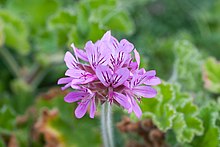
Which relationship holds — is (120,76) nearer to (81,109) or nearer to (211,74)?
(81,109)

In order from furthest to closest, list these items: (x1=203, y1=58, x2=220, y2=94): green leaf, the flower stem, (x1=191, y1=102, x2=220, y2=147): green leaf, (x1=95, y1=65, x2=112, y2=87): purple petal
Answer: (x1=203, y1=58, x2=220, y2=94): green leaf < (x1=191, y1=102, x2=220, y2=147): green leaf < the flower stem < (x1=95, y1=65, x2=112, y2=87): purple petal

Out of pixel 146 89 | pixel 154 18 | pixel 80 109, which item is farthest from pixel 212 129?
pixel 154 18

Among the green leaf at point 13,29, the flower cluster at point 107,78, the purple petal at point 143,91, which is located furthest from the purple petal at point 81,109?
the green leaf at point 13,29

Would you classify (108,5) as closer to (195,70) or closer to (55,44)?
(55,44)

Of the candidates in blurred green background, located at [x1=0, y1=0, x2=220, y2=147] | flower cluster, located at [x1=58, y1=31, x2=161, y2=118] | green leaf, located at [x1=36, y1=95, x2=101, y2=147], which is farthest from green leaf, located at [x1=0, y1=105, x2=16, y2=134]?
flower cluster, located at [x1=58, y1=31, x2=161, y2=118]

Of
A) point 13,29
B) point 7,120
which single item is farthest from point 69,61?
point 13,29

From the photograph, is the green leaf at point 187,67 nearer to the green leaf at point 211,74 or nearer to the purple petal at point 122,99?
the green leaf at point 211,74

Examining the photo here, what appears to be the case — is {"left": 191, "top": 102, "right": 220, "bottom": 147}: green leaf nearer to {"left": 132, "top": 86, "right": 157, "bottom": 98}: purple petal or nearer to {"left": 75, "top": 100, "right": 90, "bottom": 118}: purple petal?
{"left": 132, "top": 86, "right": 157, "bottom": 98}: purple petal
